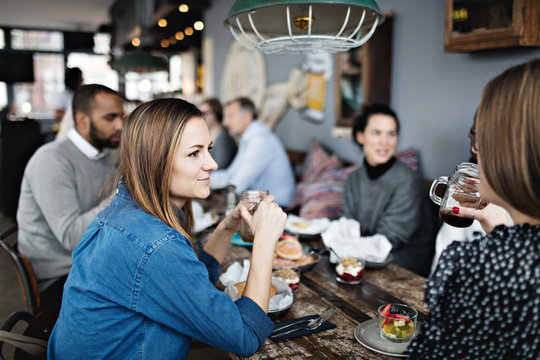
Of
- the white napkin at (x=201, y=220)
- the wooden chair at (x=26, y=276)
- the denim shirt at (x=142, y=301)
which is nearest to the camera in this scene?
the denim shirt at (x=142, y=301)

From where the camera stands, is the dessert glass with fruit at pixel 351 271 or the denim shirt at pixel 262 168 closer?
the dessert glass with fruit at pixel 351 271

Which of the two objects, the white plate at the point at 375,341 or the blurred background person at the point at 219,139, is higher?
the blurred background person at the point at 219,139

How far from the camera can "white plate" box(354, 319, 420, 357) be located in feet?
3.98

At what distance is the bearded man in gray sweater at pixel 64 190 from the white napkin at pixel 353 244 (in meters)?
1.00

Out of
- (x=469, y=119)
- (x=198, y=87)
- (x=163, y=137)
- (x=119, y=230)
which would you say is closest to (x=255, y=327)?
(x=119, y=230)

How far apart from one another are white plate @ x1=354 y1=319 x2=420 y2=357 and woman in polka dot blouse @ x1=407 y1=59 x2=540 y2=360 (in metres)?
0.27

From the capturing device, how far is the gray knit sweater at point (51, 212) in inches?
83.4

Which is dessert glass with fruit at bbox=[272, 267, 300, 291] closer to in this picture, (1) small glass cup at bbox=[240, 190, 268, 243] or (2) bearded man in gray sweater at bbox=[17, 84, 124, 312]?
(1) small glass cup at bbox=[240, 190, 268, 243]

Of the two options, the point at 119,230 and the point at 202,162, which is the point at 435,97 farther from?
the point at 119,230

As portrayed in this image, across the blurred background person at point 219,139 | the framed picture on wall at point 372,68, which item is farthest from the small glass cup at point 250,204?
the blurred background person at point 219,139

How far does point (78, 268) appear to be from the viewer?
1.22m

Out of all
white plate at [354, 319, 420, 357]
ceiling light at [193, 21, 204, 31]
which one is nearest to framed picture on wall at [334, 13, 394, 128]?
white plate at [354, 319, 420, 357]

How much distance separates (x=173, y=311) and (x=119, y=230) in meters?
0.23

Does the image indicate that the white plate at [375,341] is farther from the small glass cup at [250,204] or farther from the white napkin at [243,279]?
the small glass cup at [250,204]
